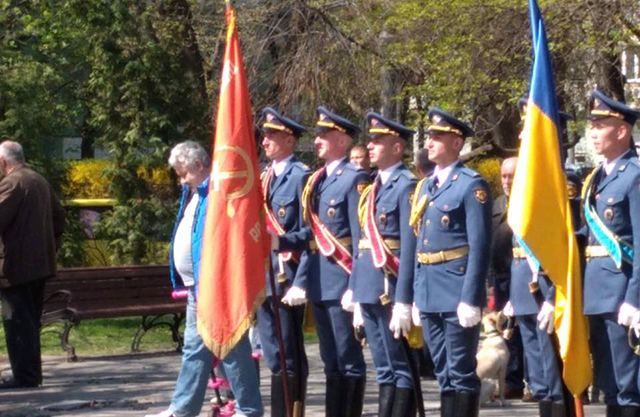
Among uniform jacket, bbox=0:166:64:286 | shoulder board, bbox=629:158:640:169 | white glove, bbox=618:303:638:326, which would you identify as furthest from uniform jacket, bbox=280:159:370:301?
uniform jacket, bbox=0:166:64:286

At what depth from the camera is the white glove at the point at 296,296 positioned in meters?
9.13

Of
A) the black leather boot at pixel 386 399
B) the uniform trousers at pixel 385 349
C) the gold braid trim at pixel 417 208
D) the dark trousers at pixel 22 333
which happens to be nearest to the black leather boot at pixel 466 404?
the uniform trousers at pixel 385 349

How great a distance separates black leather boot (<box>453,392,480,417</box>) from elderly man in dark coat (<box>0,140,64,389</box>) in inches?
191

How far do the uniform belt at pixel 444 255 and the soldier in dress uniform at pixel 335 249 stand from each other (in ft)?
2.62

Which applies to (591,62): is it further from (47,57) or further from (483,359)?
(47,57)

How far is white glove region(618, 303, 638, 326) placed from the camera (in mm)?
7230

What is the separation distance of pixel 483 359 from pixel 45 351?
5.66 meters

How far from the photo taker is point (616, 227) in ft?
24.5

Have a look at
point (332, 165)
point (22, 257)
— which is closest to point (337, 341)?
point (332, 165)

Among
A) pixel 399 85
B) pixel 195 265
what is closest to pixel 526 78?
pixel 399 85

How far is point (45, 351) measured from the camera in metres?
15.0

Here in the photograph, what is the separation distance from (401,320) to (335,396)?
1003 mm

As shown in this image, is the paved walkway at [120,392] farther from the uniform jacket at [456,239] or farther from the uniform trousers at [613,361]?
the uniform trousers at [613,361]

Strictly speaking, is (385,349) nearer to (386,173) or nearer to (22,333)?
(386,173)
